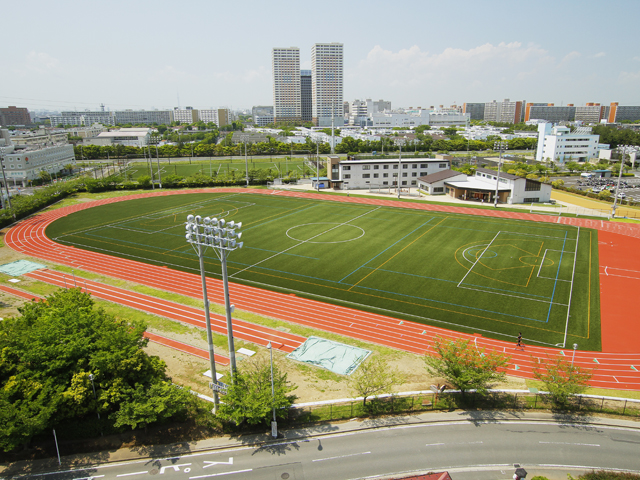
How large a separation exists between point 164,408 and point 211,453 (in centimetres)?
297

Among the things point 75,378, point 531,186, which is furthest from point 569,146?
point 75,378

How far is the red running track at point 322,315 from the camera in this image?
995 inches

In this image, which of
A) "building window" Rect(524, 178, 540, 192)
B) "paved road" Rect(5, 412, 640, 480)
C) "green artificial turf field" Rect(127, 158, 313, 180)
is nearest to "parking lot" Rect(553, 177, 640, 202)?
"building window" Rect(524, 178, 540, 192)

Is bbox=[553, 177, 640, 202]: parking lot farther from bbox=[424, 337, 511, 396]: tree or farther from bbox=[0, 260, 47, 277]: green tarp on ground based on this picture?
bbox=[0, 260, 47, 277]: green tarp on ground

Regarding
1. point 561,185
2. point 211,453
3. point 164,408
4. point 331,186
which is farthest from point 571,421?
point 561,185

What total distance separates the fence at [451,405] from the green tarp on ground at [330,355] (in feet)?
11.9

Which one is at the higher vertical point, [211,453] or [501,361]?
[501,361]

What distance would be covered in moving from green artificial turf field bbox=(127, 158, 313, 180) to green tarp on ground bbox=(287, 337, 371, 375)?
277 ft

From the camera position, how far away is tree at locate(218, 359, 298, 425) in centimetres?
1842

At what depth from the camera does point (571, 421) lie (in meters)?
20.1

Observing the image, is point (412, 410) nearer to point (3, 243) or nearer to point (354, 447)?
point (354, 447)

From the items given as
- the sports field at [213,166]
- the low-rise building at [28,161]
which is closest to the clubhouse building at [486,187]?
the sports field at [213,166]

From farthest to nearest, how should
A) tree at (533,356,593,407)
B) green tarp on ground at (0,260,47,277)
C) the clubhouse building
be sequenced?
the clubhouse building < green tarp on ground at (0,260,47,277) < tree at (533,356,593,407)

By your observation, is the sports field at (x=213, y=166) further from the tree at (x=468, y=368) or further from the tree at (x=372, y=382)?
the tree at (x=468, y=368)
